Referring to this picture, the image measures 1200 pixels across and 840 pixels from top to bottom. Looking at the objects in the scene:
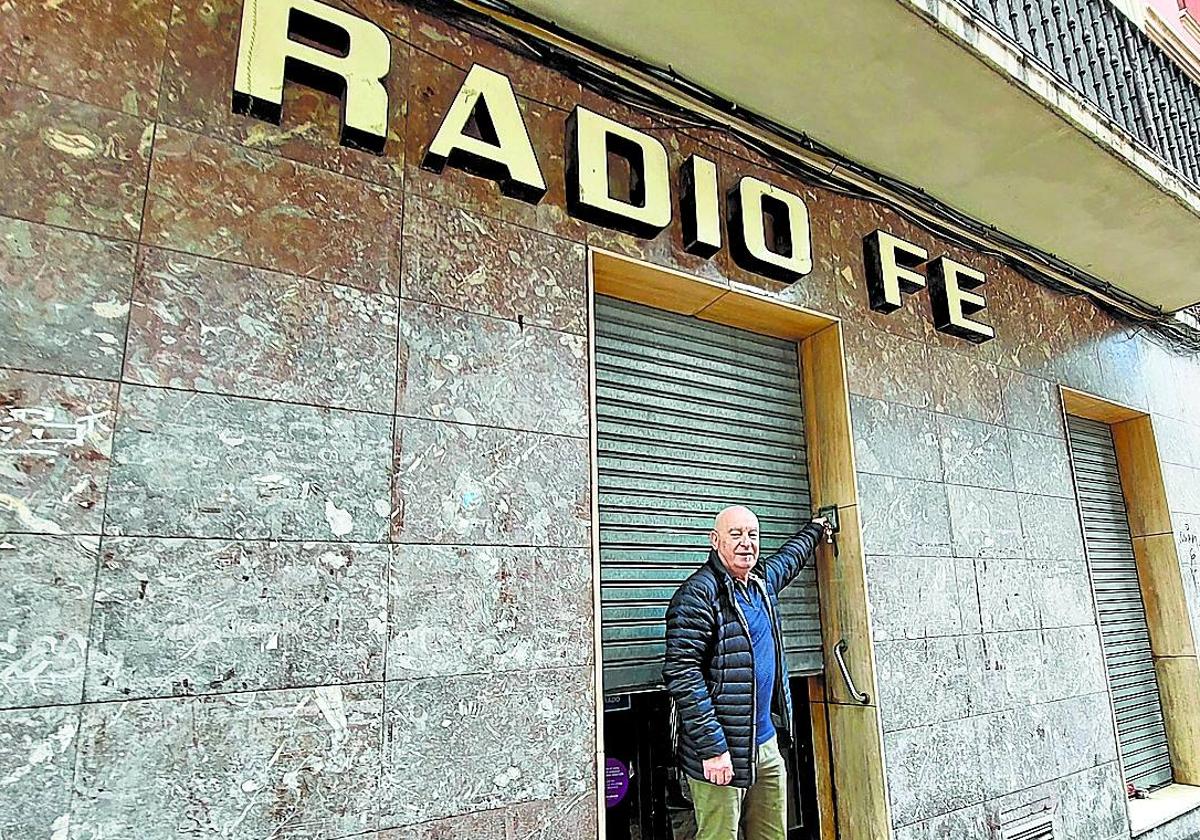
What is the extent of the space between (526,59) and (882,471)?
9.07 ft

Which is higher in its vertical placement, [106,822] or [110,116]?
[110,116]

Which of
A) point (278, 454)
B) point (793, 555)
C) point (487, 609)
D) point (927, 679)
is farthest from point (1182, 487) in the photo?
point (278, 454)

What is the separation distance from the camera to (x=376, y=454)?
2545 millimetres

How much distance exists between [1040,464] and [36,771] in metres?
5.49

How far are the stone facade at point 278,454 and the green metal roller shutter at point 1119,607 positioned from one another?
4.43 m

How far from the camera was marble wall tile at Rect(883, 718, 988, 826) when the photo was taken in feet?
11.9

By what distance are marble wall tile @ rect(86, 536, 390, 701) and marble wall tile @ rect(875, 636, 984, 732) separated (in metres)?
2.60

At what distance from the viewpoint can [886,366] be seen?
4.27 m

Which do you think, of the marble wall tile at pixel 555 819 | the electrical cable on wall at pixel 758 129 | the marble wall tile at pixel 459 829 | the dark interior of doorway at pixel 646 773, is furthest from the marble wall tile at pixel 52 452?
the dark interior of doorway at pixel 646 773

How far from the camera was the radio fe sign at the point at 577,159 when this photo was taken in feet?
8.47

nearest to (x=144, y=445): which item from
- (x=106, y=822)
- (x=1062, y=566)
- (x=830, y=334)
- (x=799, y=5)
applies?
(x=106, y=822)

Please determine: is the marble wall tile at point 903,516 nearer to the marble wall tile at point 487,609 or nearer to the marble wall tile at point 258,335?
the marble wall tile at point 487,609

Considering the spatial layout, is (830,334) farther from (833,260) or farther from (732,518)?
(732,518)

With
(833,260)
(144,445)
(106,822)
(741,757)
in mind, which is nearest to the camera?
(106,822)
